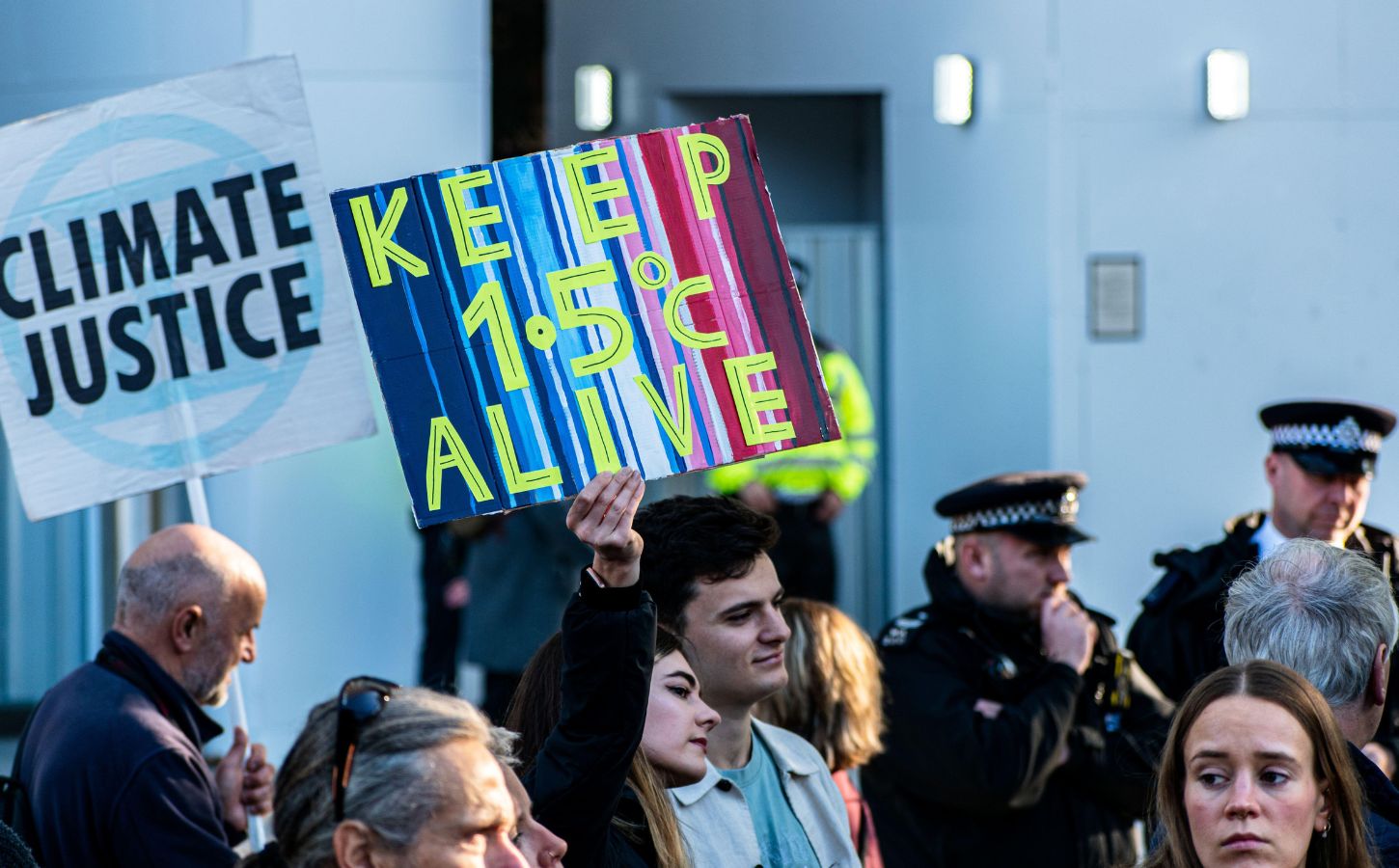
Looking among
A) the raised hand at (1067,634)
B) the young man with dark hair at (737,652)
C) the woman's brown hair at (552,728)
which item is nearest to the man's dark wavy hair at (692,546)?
the young man with dark hair at (737,652)

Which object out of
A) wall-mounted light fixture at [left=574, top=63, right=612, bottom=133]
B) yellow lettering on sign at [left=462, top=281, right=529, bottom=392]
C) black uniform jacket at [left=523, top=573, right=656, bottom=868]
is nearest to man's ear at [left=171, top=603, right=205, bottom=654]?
yellow lettering on sign at [left=462, top=281, right=529, bottom=392]

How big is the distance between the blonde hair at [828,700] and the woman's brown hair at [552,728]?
1.12 metres

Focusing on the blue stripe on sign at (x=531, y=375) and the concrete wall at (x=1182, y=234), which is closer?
the blue stripe on sign at (x=531, y=375)

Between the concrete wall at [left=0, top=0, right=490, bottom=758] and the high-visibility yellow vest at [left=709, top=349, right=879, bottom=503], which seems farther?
Answer: the high-visibility yellow vest at [left=709, top=349, right=879, bottom=503]

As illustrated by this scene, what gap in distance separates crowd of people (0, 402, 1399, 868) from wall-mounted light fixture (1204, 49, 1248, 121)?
13.2 feet

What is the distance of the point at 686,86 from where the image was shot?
996 centimetres

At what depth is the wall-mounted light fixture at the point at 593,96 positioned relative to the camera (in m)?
10.0

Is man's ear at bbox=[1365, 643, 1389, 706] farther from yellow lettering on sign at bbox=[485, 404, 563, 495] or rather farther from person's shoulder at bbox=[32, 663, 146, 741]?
person's shoulder at bbox=[32, 663, 146, 741]

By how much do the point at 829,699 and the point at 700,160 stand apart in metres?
1.53

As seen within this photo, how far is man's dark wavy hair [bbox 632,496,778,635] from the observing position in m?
3.79

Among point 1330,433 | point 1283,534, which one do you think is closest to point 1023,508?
point 1283,534

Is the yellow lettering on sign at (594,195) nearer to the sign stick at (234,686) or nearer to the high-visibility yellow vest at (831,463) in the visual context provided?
the sign stick at (234,686)

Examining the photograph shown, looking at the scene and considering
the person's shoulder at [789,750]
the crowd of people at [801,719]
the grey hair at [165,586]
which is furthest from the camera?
the grey hair at [165,586]

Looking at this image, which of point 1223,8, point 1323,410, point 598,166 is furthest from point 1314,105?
point 598,166
